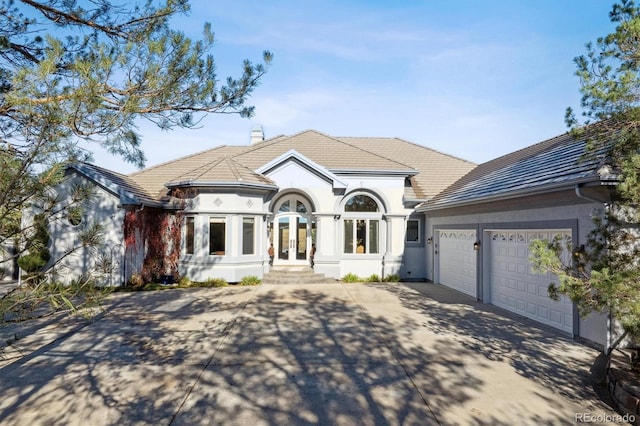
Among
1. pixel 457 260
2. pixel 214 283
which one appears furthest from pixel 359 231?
pixel 214 283

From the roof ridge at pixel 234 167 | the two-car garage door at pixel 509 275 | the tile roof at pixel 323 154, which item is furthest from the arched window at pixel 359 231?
the roof ridge at pixel 234 167

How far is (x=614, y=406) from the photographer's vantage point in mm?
4906

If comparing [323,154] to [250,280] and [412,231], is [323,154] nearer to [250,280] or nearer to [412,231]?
[412,231]

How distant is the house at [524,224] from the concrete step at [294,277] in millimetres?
5414

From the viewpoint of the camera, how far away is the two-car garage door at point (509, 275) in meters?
8.65

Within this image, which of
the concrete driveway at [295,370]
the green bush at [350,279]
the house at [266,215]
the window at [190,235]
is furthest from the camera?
the green bush at [350,279]

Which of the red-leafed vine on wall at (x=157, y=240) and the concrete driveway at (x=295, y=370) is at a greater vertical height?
the red-leafed vine on wall at (x=157, y=240)

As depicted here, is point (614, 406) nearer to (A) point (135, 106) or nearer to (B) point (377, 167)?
(A) point (135, 106)

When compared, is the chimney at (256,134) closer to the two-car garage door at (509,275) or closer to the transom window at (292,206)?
the transom window at (292,206)

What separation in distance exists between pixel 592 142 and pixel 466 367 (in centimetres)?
418

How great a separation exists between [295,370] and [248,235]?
386 inches

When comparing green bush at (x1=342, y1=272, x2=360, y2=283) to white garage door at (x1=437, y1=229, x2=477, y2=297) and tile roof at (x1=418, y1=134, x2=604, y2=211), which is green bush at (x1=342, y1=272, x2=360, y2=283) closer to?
white garage door at (x1=437, y1=229, x2=477, y2=297)

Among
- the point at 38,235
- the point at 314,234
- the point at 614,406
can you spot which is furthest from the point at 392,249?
the point at 38,235

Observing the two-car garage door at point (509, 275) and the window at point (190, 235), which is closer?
the two-car garage door at point (509, 275)
